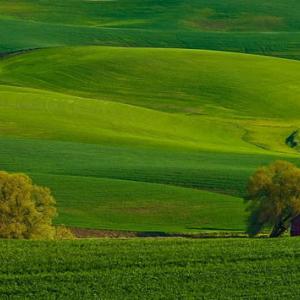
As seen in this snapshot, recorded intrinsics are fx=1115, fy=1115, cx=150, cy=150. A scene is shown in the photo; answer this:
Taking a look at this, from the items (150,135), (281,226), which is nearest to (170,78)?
(150,135)

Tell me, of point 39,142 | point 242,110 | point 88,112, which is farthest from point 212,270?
point 242,110

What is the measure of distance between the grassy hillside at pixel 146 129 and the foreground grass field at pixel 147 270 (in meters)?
17.4

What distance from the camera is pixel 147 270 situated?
23234mm

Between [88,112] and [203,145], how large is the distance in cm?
1050

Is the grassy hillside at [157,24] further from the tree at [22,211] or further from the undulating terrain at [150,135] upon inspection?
the tree at [22,211]

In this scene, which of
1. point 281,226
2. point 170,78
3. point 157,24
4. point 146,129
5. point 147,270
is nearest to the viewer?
point 147,270

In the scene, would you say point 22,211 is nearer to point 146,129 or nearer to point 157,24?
point 146,129

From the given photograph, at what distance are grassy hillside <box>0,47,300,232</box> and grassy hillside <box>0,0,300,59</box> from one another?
8.80 meters

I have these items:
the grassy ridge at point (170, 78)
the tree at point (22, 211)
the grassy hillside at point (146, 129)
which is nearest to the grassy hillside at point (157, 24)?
the grassy ridge at point (170, 78)

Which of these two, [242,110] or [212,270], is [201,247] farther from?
[242,110]

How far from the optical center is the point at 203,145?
214 feet

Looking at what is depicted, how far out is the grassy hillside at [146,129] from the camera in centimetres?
4566

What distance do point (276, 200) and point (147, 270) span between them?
61.8 feet

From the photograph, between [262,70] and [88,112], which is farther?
[262,70]
